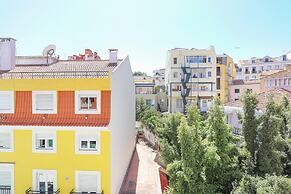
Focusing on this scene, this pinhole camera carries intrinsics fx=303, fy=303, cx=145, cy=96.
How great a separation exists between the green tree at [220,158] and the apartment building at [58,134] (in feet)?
23.5

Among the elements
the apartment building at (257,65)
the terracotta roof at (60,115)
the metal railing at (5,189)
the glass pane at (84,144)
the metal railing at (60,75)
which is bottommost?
the metal railing at (5,189)

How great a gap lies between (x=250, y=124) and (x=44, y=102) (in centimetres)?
1479

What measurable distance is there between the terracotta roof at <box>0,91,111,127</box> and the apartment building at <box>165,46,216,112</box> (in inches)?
1709

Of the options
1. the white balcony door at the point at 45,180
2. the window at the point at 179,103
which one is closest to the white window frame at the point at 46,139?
the white balcony door at the point at 45,180

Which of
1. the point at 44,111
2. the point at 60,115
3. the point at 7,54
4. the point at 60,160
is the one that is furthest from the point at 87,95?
the point at 7,54

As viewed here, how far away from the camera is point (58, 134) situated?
2205 cm

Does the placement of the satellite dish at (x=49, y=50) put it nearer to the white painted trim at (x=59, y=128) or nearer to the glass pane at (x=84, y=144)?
the white painted trim at (x=59, y=128)

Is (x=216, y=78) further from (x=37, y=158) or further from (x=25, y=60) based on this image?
(x=37, y=158)

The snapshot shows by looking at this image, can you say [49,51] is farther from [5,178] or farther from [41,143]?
[5,178]

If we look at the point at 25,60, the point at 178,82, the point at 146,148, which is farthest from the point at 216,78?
the point at 25,60

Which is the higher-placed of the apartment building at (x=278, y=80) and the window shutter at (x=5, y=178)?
the apartment building at (x=278, y=80)

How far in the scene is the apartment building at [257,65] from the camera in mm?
100812

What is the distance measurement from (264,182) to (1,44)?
78.8 ft

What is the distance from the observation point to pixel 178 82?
65875 mm
